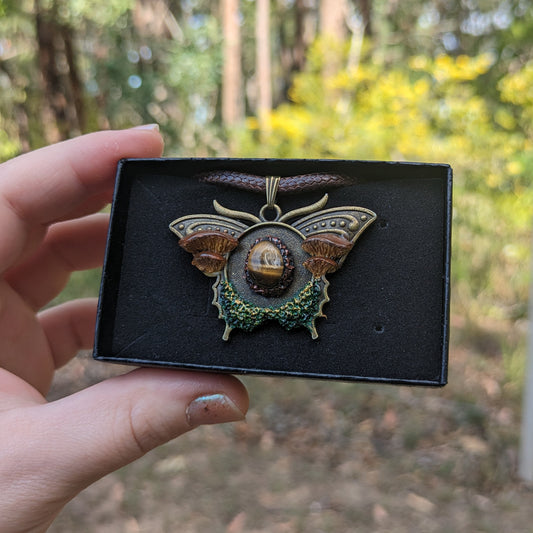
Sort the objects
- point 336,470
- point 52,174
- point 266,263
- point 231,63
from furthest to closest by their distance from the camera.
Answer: point 231,63
point 336,470
point 52,174
point 266,263

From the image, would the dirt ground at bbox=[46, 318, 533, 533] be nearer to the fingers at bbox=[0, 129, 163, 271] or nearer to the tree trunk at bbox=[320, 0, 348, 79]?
the fingers at bbox=[0, 129, 163, 271]

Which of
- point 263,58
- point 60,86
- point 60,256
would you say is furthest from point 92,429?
point 263,58

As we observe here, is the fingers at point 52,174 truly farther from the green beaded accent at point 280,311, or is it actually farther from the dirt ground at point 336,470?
the dirt ground at point 336,470

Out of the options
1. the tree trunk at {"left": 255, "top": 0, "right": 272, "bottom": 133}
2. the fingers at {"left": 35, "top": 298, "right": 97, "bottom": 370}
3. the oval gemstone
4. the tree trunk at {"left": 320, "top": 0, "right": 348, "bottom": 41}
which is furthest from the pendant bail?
the tree trunk at {"left": 255, "top": 0, "right": 272, "bottom": 133}

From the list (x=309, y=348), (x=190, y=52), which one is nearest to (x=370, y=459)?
(x=309, y=348)

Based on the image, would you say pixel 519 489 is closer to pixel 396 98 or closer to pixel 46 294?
pixel 46 294

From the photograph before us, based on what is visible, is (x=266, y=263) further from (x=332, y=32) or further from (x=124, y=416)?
(x=332, y=32)
